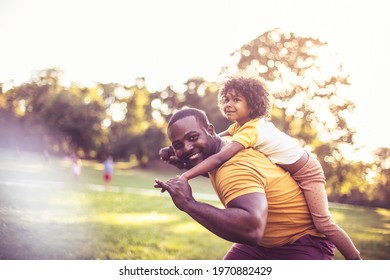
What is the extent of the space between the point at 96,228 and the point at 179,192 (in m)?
3.99

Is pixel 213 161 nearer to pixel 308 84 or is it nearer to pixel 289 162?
pixel 289 162

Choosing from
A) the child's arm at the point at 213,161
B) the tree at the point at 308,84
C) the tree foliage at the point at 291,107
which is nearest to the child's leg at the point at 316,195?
the child's arm at the point at 213,161

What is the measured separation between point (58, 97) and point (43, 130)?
366 millimetres

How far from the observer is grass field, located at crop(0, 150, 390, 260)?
3.57m

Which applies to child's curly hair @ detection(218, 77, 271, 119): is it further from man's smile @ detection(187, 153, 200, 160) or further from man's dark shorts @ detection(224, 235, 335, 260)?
man's dark shorts @ detection(224, 235, 335, 260)

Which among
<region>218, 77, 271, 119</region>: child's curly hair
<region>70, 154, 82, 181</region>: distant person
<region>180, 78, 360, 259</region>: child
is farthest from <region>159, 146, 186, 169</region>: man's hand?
<region>70, 154, 82, 181</region>: distant person

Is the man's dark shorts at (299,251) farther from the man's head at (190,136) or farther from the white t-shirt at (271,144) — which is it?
the man's head at (190,136)

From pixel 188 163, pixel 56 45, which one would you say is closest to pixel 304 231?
pixel 188 163

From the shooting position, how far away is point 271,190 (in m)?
1.56

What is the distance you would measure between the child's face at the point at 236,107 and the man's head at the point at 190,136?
211 mm

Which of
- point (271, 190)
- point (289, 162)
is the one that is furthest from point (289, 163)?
point (271, 190)

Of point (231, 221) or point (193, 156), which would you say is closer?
point (231, 221)

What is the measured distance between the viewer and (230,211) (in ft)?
4.68
